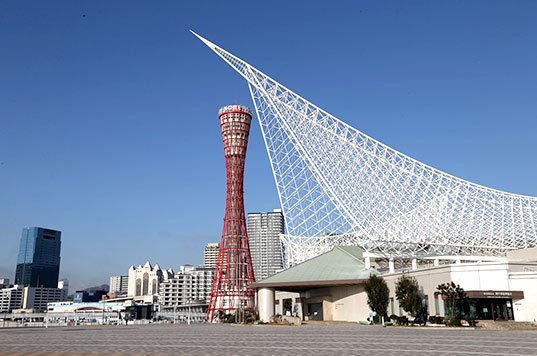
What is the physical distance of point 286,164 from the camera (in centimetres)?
6450

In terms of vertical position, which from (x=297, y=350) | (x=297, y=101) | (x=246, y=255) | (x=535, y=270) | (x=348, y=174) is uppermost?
(x=297, y=101)

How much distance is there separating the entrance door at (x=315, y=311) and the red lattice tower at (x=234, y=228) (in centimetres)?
1663

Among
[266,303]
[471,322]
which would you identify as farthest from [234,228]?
[471,322]

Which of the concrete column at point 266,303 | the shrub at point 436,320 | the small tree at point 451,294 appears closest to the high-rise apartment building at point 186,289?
the concrete column at point 266,303

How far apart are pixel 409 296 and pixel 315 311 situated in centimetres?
2265

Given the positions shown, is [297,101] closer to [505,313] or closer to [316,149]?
[316,149]

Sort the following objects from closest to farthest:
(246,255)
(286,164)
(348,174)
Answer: (348,174)
(286,164)
(246,255)

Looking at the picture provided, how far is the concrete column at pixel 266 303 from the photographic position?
199 feet

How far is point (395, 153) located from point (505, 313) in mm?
26268

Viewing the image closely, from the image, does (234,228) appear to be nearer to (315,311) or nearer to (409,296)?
(315,311)

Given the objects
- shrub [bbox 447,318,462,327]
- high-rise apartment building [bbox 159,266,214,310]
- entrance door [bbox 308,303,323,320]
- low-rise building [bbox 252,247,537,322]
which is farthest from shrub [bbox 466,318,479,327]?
high-rise apartment building [bbox 159,266,214,310]

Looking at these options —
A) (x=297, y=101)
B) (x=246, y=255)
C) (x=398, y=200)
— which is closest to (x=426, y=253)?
(x=398, y=200)

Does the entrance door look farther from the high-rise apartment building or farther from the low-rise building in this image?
the high-rise apartment building

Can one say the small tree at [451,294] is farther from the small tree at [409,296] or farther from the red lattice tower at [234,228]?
the red lattice tower at [234,228]
